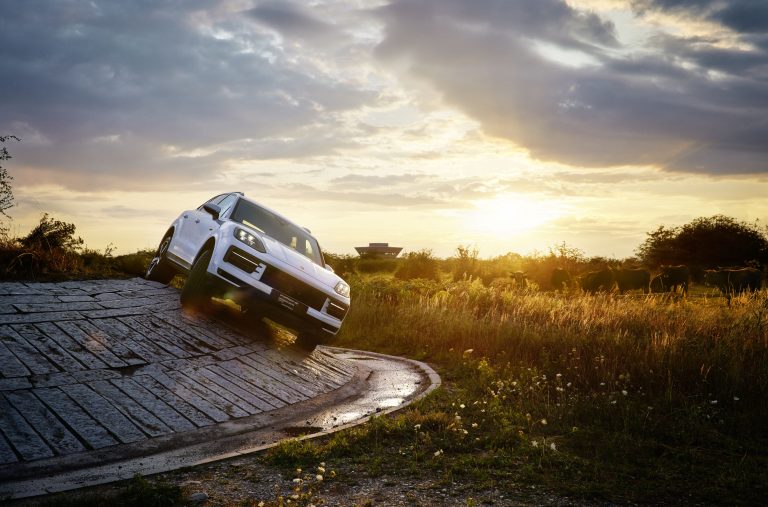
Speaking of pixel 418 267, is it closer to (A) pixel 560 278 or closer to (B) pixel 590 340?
(A) pixel 560 278

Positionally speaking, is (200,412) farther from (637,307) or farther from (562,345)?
(637,307)

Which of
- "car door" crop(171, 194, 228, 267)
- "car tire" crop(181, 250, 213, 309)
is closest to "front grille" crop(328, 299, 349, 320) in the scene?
"car tire" crop(181, 250, 213, 309)

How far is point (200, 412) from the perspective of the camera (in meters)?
7.72

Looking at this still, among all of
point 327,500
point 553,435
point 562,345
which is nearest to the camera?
point 327,500

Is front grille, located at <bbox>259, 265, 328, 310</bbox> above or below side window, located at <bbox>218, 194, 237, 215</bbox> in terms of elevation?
below

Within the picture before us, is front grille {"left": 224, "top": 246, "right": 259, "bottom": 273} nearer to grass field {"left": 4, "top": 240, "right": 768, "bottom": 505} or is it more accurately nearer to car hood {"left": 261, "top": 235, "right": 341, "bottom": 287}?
car hood {"left": 261, "top": 235, "right": 341, "bottom": 287}

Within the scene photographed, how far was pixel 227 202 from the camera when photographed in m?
11.7

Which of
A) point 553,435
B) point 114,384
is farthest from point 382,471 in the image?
point 114,384

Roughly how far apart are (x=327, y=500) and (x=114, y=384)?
3709 mm

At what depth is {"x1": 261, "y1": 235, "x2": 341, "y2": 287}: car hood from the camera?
980cm

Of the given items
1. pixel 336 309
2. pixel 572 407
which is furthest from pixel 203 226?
pixel 572 407

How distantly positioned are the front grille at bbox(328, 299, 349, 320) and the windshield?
3.92ft

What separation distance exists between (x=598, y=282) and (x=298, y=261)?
57.1ft

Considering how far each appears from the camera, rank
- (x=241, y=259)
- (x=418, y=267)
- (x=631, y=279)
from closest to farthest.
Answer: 1. (x=241, y=259)
2. (x=631, y=279)
3. (x=418, y=267)
